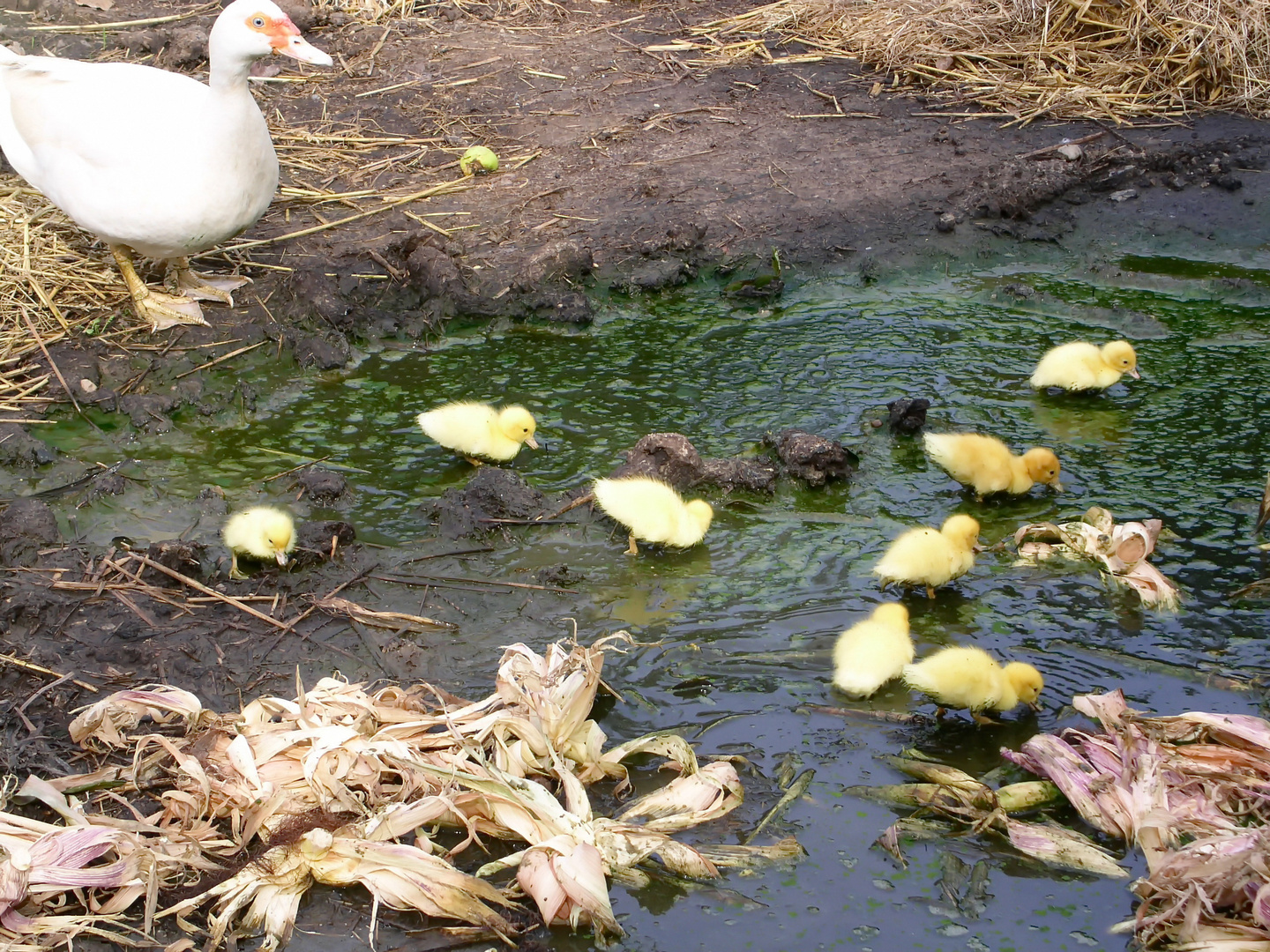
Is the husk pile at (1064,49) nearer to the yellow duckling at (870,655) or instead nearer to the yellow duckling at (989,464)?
the yellow duckling at (989,464)

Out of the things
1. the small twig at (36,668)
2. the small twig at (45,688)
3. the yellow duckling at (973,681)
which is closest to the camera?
the yellow duckling at (973,681)

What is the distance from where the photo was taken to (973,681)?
298cm

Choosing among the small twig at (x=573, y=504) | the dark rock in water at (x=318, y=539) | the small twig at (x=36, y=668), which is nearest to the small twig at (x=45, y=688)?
the small twig at (x=36, y=668)

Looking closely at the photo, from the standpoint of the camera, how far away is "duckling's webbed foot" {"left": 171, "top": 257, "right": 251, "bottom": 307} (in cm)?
531

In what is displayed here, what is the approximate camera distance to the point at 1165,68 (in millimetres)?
7008

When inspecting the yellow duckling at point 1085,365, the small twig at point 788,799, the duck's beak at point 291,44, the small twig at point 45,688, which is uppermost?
the duck's beak at point 291,44

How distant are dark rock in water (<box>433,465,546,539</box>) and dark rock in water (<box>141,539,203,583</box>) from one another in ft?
2.59

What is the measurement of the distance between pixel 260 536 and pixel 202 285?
214cm

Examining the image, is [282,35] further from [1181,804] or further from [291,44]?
[1181,804]

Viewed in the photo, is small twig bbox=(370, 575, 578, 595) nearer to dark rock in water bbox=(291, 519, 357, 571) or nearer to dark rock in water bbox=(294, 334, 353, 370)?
dark rock in water bbox=(291, 519, 357, 571)

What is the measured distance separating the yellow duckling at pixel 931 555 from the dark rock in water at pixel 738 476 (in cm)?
67

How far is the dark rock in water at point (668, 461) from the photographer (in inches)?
160

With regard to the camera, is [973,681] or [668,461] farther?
[668,461]

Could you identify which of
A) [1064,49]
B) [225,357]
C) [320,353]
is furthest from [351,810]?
[1064,49]
